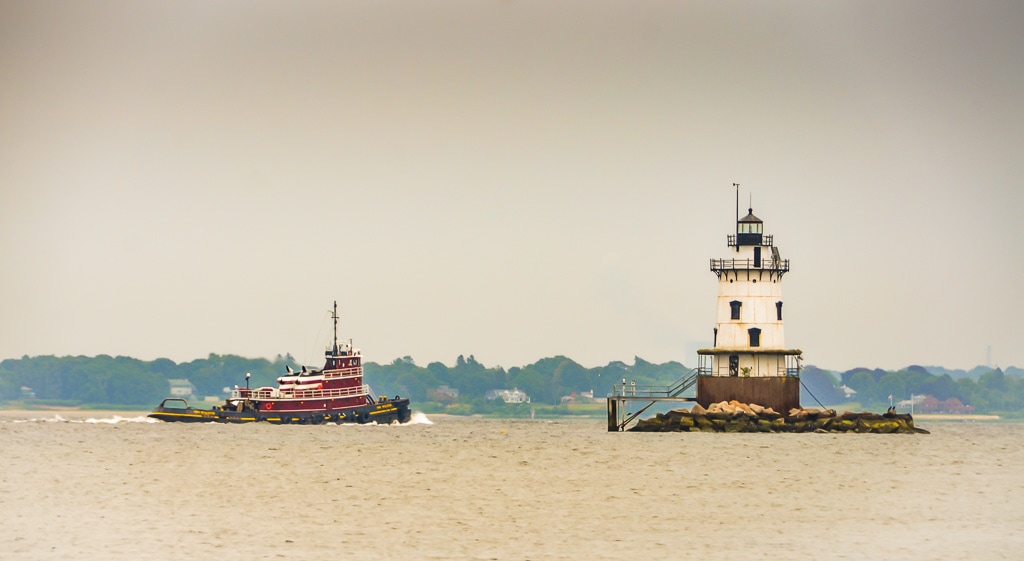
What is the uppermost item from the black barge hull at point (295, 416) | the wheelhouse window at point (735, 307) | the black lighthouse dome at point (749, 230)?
the black lighthouse dome at point (749, 230)

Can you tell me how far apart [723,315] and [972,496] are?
29.9 meters

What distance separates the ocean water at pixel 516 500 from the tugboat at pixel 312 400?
18016mm

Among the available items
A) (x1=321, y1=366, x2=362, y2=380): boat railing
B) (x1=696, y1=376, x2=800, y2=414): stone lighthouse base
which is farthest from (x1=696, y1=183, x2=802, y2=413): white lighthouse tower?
(x1=321, y1=366, x2=362, y2=380): boat railing

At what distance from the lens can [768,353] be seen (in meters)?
79.4

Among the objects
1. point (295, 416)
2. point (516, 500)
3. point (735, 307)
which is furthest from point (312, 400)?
point (516, 500)

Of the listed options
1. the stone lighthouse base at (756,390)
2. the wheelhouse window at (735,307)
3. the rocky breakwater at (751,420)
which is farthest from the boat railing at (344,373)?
the wheelhouse window at (735,307)

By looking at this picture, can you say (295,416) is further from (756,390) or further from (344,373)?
(756,390)

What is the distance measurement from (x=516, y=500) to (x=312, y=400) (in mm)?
51396

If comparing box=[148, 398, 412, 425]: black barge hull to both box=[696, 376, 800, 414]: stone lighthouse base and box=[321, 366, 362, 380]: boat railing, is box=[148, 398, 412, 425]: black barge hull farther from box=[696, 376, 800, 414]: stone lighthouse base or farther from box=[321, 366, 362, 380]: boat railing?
box=[696, 376, 800, 414]: stone lighthouse base

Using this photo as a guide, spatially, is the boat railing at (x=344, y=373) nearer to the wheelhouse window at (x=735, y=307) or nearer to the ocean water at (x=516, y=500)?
the ocean water at (x=516, y=500)

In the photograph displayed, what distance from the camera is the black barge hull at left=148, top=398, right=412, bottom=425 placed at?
9912cm

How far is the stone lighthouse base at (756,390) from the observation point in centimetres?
7950

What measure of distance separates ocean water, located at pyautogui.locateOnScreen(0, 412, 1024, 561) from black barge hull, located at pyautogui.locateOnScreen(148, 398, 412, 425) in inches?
709

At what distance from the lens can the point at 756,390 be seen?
261 feet
